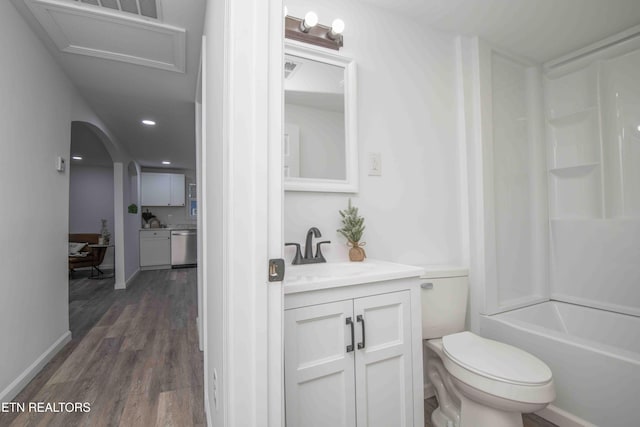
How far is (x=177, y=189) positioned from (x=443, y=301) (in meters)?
6.63

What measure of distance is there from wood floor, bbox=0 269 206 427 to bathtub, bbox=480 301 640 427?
6.25 feet

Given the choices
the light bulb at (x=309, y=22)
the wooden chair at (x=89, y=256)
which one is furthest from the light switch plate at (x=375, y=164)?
the wooden chair at (x=89, y=256)

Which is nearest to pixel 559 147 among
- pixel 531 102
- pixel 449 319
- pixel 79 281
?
pixel 531 102

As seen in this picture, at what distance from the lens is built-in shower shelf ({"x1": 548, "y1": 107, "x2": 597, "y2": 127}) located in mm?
2130

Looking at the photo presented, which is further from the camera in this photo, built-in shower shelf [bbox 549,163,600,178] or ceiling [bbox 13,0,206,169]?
built-in shower shelf [bbox 549,163,600,178]

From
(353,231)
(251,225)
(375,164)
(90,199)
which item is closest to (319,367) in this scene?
(251,225)

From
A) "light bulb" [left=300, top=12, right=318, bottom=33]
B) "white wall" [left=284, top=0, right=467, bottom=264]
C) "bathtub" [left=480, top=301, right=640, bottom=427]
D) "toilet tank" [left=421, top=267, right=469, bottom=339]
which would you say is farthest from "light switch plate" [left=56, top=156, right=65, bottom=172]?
"bathtub" [left=480, top=301, right=640, bottom=427]

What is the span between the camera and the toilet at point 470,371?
109 cm

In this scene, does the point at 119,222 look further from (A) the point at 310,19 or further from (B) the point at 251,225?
(B) the point at 251,225

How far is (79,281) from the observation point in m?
4.89

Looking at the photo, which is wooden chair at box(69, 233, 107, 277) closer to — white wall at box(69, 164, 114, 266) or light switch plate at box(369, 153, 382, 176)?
white wall at box(69, 164, 114, 266)

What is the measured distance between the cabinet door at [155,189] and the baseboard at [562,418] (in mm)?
7103

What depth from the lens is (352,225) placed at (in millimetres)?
1549

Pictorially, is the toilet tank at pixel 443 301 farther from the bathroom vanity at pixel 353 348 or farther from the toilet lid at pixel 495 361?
the bathroom vanity at pixel 353 348
